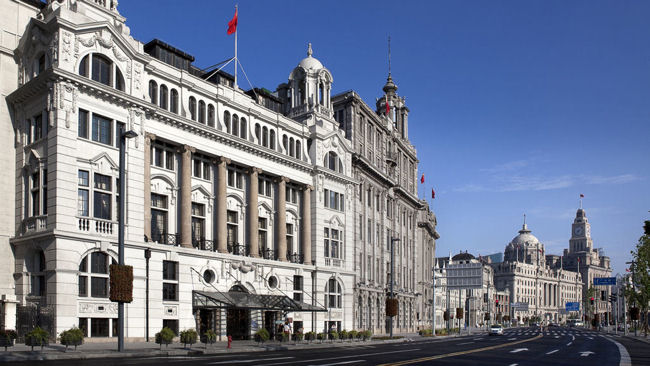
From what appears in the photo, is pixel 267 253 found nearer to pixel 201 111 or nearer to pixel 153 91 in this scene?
pixel 201 111

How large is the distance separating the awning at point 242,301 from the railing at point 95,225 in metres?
8.87

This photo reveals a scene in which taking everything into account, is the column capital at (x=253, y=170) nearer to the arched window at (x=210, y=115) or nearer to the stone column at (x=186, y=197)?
the arched window at (x=210, y=115)

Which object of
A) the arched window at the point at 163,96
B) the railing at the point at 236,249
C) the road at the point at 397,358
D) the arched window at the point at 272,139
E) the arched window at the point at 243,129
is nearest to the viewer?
the road at the point at 397,358

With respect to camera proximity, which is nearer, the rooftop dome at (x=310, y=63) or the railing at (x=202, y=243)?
the railing at (x=202, y=243)

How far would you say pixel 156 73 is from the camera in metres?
46.8

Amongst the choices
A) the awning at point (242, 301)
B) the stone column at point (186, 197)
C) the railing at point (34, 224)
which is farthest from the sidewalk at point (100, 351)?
the stone column at point (186, 197)

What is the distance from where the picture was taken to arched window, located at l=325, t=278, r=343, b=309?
209ft

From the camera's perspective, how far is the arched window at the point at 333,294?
63656 millimetres

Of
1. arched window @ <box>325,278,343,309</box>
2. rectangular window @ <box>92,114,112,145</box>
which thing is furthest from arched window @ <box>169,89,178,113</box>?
arched window @ <box>325,278,343,309</box>

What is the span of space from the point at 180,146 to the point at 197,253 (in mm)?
8220

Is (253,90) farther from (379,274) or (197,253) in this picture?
(379,274)

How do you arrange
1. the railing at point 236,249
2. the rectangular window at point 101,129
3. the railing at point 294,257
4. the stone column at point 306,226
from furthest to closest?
the stone column at point 306,226, the railing at point 294,257, the railing at point 236,249, the rectangular window at point 101,129

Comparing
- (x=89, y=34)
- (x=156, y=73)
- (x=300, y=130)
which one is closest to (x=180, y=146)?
(x=156, y=73)

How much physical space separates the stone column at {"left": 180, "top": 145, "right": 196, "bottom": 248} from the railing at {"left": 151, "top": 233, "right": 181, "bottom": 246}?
19.4 inches
